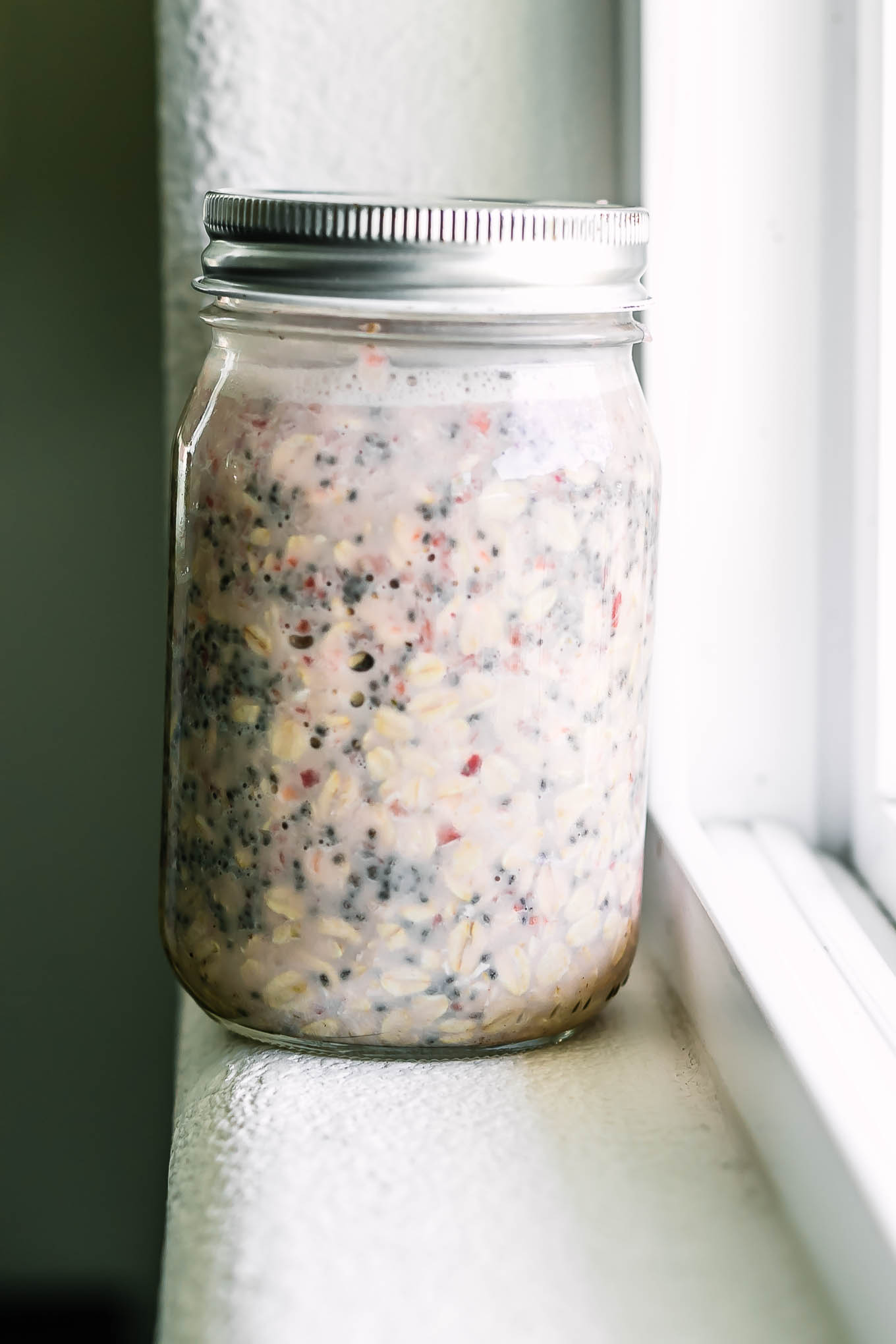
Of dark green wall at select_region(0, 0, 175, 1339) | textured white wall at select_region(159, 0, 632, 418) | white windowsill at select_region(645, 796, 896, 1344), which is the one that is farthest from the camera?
dark green wall at select_region(0, 0, 175, 1339)

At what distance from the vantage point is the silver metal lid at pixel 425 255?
1.24ft

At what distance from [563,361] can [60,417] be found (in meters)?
0.49

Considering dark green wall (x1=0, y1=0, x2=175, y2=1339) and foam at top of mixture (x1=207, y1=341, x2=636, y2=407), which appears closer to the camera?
foam at top of mixture (x1=207, y1=341, x2=636, y2=407)

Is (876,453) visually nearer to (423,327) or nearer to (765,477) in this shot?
(765,477)

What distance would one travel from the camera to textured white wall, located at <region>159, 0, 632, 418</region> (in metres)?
0.53

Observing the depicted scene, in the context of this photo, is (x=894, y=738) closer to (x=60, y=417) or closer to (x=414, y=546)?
(x=414, y=546)

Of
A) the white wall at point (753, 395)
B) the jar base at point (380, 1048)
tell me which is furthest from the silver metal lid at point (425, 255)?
the jar base at point (380, 1048)

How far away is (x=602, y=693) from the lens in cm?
42

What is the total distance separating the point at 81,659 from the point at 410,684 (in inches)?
20.0

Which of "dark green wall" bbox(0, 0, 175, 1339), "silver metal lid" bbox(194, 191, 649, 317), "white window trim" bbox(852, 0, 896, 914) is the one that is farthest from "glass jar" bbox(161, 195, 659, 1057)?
"dark green wall" bbox(0, 0, 175, 1339)

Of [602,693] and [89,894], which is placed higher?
[602,693]

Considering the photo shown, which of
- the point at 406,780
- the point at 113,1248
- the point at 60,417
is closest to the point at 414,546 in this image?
the point at 406,780

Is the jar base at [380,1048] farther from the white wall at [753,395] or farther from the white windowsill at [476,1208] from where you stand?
the white wall at [753,395]

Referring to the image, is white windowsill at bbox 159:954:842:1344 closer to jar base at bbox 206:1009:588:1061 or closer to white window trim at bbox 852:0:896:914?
jar base at bbox 206:1009:588:1061
